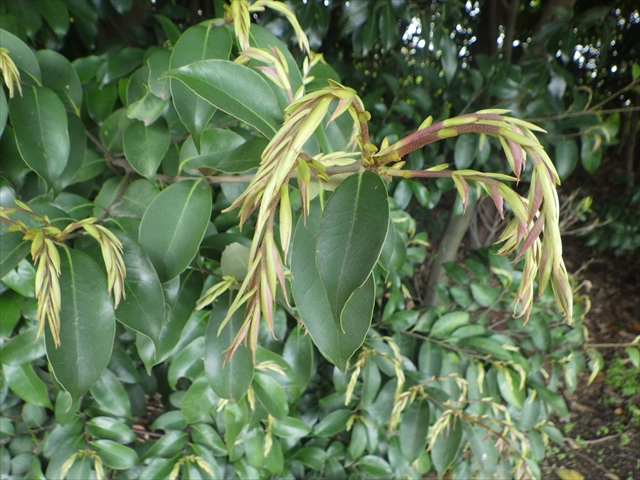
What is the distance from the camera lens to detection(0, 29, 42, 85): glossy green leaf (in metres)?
0.61

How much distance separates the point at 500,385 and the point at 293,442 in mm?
582

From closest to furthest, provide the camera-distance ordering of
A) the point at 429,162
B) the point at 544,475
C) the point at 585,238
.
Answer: the point at 429,162
the point at 544,475
the point at 585,238

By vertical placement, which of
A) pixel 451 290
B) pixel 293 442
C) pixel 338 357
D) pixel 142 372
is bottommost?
pixel 293 442

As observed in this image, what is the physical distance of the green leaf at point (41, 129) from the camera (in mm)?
605

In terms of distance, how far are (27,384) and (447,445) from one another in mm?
952

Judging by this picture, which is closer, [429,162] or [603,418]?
[429,162]

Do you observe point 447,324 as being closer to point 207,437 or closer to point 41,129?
point 207,437

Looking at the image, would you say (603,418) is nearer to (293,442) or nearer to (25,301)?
(293,442)

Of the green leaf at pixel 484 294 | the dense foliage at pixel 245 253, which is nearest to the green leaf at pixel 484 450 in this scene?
the dense foliage at pixel 245 253

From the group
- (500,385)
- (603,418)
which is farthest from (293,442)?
(603,418)

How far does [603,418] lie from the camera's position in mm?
2057

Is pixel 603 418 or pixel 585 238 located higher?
pixel 585 238

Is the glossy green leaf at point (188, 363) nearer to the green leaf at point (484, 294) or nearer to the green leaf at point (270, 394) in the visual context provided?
the green leaf at point (270, 394)

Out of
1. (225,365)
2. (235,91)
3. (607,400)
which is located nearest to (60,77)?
(235,91)
